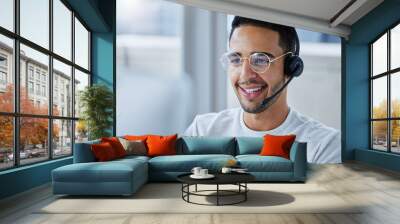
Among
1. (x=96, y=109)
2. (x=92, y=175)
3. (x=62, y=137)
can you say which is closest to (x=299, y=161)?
(x=92, y=175)

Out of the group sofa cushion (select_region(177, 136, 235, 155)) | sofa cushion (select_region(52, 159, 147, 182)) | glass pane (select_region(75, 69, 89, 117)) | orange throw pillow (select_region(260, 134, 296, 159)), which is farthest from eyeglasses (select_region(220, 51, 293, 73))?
sofa cushion (select_region(52, 159, 147, 182))

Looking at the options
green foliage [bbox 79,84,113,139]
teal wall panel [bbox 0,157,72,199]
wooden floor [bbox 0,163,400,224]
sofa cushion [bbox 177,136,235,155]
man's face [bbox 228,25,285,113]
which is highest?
man's face [bbox 228,25,285,113]

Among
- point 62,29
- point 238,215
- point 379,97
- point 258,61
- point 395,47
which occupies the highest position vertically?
point 62,29

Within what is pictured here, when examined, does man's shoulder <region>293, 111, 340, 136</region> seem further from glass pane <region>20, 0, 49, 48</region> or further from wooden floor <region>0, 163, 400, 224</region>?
glass pane <region>20, 0, 49, 48</region>

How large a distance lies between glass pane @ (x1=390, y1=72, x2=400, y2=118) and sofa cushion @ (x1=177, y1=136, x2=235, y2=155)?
360 cm

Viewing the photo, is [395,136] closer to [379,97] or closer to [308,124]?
[379,97]

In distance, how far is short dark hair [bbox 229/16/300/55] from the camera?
816 cm

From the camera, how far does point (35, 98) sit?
556 centimetres

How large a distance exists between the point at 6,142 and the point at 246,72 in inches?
197

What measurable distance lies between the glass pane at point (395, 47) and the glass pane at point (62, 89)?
258 inches

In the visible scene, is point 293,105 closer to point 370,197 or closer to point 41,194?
point 370,197

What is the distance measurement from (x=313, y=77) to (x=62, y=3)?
17.9ft

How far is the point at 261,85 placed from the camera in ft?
26.6

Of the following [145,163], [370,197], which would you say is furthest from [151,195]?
[370,197]
